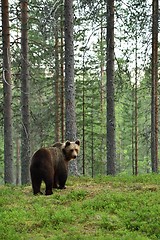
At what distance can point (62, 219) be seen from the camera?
9453 mm

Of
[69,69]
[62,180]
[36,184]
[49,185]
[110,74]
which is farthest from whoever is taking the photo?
[110,74]

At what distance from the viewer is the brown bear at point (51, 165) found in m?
12.4

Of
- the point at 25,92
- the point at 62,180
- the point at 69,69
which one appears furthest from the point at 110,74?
the point at 62,180

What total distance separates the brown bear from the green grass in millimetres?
434

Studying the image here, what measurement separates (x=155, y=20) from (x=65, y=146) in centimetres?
1172

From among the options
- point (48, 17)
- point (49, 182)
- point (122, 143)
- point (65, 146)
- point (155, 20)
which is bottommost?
point (122, 143)

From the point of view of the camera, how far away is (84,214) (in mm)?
9914

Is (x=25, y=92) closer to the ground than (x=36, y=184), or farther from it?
farther from it

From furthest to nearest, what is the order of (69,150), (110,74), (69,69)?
(110,74), (69,69), (69,150)

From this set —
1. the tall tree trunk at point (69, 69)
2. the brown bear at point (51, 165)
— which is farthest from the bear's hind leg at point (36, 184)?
the tall tree trunk at point (69, 69)

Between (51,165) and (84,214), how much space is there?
312 cm

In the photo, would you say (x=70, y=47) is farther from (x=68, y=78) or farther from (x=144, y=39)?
(x=144, y=39)

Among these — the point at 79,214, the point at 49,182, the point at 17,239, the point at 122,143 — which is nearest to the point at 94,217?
the point at 79,214

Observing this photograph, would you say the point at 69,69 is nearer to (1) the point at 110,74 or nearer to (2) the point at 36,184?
(1) the point at 110,74
